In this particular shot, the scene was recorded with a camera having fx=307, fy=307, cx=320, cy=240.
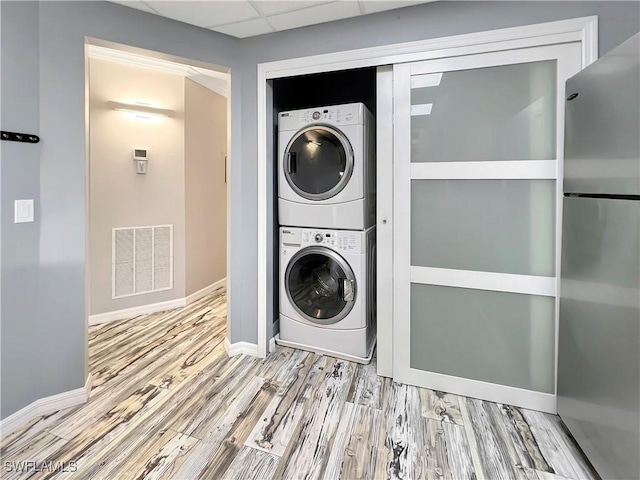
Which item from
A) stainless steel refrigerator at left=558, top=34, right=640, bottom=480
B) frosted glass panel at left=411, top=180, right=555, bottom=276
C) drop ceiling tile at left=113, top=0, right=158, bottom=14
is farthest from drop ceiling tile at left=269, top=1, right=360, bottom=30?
stainless steel refrigerator at left=558, top=34, right=640, bottom=480

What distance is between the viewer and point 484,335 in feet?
6.00

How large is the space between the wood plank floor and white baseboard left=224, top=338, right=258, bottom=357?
0.43ft

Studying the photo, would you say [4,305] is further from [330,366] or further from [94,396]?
[330,366]

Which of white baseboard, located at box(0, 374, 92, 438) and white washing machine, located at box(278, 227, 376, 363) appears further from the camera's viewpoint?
white washing machine, located at box(278, 227, 376, 363)

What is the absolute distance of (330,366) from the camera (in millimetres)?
2248

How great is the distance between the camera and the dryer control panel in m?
2.13

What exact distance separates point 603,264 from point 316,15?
205 centimetres

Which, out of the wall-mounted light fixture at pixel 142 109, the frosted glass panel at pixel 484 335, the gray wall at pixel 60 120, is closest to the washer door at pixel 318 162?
the gray wall at pixel 60 120

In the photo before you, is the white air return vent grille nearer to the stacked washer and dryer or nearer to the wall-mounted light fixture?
the wall-mounted light fixture

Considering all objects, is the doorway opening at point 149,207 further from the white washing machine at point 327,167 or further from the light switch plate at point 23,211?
the light switch plate at point 23,211

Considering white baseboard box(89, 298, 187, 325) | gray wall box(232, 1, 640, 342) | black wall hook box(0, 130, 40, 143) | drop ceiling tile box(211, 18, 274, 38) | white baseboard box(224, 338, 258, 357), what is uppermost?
drop ceiling tile box(211, 18, 274, 38)

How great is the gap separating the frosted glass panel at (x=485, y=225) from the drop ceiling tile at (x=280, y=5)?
4.12ft

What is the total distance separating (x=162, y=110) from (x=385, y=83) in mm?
2428

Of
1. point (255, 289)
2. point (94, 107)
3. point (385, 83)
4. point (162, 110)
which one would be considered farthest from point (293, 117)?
point (94, 107)
